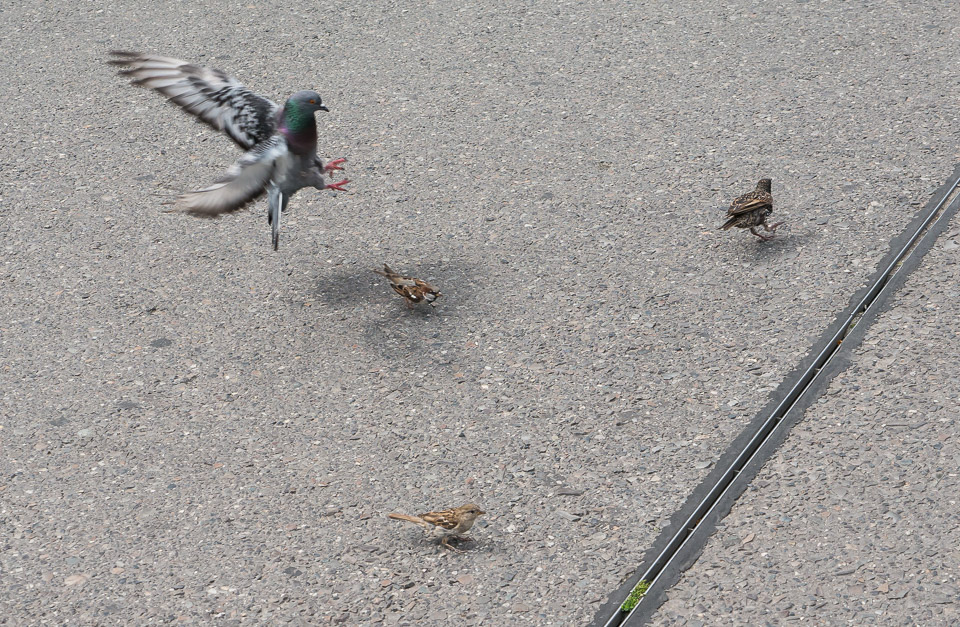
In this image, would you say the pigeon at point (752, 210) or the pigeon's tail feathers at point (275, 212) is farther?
the pigeon at point (752, 210)

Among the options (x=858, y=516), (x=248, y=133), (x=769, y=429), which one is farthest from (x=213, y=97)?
(x=858, y=516)

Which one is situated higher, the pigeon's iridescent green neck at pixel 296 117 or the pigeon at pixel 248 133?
the pigeon's iridescent green neck at pixel 296 117

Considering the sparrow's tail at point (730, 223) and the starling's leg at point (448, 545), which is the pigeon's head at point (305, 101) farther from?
the starling's leg at point (448, 545)

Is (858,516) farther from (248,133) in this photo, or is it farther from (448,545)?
(248,133)

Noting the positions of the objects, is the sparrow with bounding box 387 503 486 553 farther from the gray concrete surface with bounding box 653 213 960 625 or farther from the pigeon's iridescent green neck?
the pigeon's iridescent green neck

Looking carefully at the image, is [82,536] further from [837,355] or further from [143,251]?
[837,355]

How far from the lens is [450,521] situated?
3.96m

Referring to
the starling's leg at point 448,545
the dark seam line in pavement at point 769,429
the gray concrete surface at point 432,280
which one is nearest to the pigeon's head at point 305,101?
the gray concrete surface at point 432,280

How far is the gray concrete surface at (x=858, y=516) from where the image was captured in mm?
3727

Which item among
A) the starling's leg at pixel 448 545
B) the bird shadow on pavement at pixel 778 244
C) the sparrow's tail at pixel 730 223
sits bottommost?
the starling's leg at pixel 448 545

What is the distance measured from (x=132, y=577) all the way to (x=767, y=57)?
19.1 ft

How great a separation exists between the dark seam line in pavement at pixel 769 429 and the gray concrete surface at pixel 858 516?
2.1 inches

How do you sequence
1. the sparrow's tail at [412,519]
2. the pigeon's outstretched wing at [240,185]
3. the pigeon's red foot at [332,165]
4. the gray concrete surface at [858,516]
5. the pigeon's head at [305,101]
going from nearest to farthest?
the gray concrete surface at [858,516], the sparrow's tail at [412,519], the pigeon's outstretched wing at [240,185], the pigeon's head at [305,101], the pigeon's red foot at [332,165]

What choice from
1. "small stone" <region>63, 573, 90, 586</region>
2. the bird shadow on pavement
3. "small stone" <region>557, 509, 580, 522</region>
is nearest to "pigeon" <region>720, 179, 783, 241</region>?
the bird shadow on pavement
